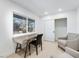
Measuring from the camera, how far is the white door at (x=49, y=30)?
5.83 meters


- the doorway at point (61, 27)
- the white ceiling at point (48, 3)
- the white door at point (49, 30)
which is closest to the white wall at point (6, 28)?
the white ceiling at point (48, 3)

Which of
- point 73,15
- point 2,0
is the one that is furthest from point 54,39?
point 2,0

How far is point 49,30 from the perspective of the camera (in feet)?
19.7

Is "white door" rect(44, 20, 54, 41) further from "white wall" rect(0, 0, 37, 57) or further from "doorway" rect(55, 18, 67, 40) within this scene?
"white wall" rect(0, 0, 37, 57)

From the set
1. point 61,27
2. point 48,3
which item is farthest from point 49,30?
point 48,3

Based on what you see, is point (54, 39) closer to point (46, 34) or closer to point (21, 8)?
point (46, 34)

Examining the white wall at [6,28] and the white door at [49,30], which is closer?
the white wall at [6,28]

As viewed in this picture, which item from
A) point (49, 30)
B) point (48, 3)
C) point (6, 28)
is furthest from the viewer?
point (49, 30)

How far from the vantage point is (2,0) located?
2564mm

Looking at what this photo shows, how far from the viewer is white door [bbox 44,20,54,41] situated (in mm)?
5832

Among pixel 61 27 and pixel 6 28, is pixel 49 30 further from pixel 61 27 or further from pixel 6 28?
pixel 6 28

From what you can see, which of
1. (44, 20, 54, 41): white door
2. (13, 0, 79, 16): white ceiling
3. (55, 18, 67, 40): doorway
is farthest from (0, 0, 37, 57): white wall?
(55, 18, 67, 40): doorway

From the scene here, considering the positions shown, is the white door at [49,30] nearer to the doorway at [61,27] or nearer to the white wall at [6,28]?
the doorway at [61,27]

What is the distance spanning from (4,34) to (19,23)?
135 centimetres
